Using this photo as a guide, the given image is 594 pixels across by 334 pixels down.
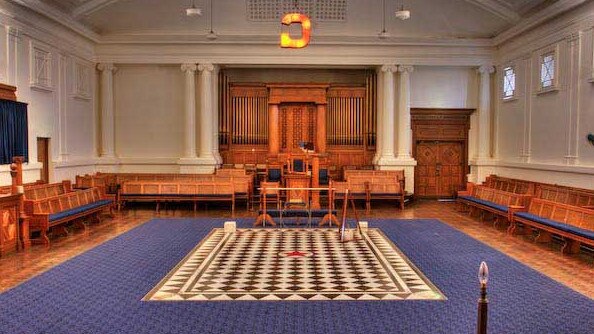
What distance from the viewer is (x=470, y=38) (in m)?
16.2

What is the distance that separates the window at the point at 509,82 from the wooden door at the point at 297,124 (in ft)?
19.6

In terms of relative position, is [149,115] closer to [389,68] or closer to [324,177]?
[324,177]

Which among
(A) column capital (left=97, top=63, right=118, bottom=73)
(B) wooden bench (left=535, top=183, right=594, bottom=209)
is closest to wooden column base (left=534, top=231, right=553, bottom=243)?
(B) wooden bench (left=535, top=183, right=594, bottom=209)

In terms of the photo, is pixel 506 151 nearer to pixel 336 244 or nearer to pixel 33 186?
pixel 336 244

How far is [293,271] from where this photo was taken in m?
7.24

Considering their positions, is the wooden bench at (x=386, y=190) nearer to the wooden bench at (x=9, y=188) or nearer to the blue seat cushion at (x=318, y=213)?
the blue seat cushion at (x=318, y=213)

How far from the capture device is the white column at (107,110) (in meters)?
16.5

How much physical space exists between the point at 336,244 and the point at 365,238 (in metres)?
0.87

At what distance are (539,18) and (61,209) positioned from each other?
1158cm

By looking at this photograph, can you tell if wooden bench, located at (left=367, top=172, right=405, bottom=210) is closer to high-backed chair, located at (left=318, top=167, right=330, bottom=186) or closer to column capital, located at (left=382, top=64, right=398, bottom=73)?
high-backed chair, located at (left=318, top=167, right=330, bottom=186)

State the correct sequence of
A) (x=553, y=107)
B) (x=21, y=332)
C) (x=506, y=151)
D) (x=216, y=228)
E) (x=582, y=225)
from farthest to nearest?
(x=506, y=151) < (x=553, y=107) < (x=216, y=228) < (x=582, y=225) < (x=21, y=332)

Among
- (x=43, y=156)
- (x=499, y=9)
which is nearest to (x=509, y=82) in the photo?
(x=499, y=9)

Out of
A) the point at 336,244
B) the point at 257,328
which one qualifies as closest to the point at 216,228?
the point at 336,244

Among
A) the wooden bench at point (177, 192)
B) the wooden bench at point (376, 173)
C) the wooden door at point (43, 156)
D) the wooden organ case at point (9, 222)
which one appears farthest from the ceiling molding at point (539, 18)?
the wooden door at point (43, 156)
